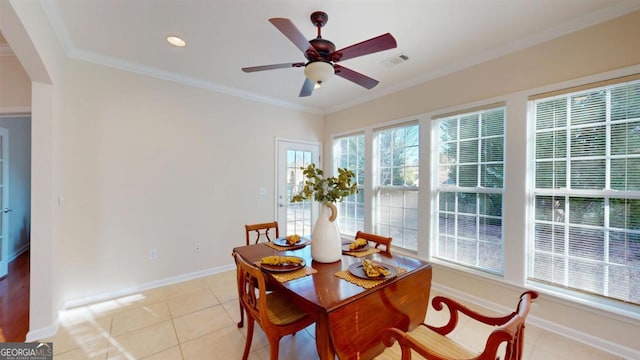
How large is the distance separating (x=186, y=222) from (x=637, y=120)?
15.1 feet

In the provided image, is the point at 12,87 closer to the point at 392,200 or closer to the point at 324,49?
the point at 324,49

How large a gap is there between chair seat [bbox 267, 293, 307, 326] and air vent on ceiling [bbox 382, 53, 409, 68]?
2.62m

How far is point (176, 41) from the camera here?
2354 millimetres

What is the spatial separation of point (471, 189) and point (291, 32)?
2515 millimetres

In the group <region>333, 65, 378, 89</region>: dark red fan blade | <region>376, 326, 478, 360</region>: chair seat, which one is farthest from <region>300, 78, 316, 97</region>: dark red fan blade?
<region>376, 326, 478, 360</region>: chair seat

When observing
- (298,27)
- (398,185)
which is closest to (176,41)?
(298,27)

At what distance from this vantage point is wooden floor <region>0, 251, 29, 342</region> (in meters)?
2.06

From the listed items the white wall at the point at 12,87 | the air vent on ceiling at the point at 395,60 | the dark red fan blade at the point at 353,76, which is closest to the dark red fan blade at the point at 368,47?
the dark red fan blade at the point at 353,76

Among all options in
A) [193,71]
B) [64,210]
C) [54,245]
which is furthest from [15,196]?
[193,71]

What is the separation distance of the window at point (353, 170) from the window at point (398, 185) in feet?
1.18

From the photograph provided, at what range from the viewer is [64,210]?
8.15 ft

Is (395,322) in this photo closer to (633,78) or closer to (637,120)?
(637,120)

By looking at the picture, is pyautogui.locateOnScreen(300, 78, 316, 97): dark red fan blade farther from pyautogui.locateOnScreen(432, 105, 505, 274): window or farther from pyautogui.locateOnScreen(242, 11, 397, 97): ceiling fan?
pyautogui.locateOnScreen(432, 105, 505, 274): window

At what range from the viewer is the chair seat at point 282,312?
63.2 inches
